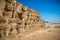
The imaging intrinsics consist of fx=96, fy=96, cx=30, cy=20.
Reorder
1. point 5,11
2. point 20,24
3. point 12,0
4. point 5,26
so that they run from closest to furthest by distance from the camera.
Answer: point 5,26
point 5,11
point 12,0
point 20,24

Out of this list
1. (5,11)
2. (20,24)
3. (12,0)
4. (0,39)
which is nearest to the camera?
(0,39)

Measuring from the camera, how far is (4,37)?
861cm

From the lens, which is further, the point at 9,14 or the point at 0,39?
the point at 9,14

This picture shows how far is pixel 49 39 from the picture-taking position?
9.54 metres

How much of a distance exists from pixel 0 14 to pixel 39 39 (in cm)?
457

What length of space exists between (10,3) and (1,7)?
1.37 metres

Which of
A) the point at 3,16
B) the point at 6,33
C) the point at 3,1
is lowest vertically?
the point at 6,33

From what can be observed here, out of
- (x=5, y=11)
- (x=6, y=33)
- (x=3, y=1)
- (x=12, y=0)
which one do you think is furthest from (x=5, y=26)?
(x=12, y=0)

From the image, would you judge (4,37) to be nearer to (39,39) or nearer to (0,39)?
(0,39)

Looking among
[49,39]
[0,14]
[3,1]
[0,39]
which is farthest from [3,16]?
[49,39]

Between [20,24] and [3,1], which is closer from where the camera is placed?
[3,1]

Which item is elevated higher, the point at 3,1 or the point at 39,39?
the point at 3,1

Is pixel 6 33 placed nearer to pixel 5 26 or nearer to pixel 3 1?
pixel 5 26

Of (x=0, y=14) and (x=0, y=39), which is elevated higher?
(x=0, y=14)
